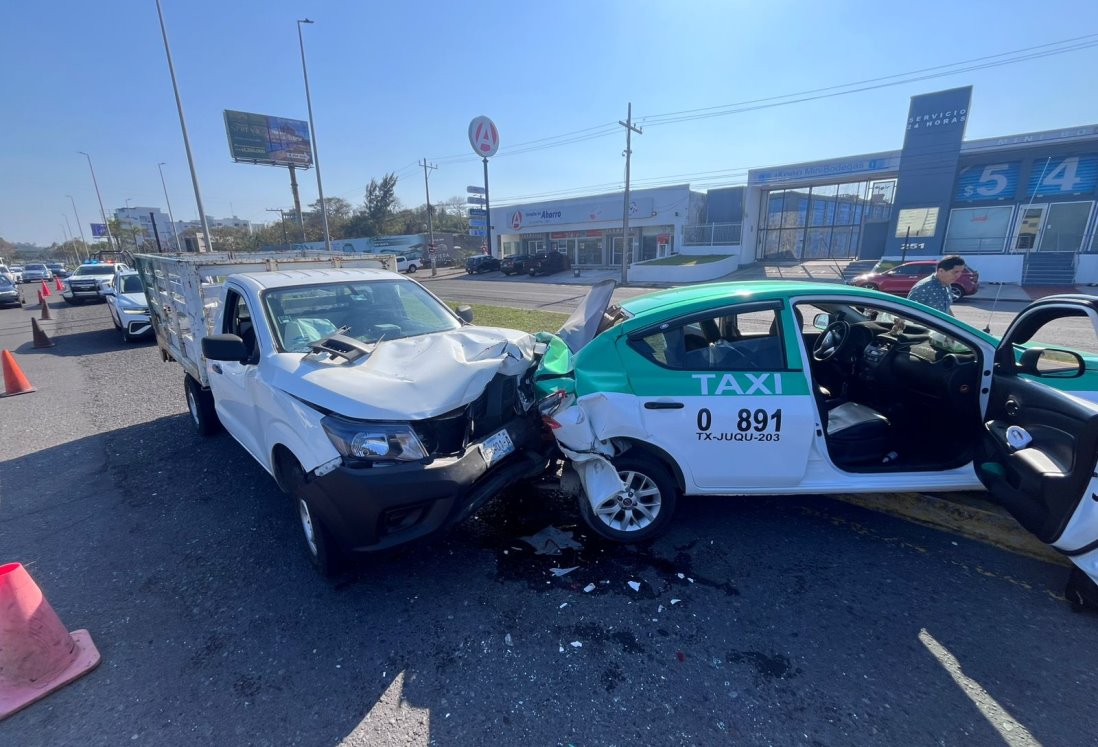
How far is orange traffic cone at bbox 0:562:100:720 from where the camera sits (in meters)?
2.18

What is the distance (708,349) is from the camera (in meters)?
3.21

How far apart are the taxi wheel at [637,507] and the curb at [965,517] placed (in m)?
1.58

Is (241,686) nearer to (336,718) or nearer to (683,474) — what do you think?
(336,718)

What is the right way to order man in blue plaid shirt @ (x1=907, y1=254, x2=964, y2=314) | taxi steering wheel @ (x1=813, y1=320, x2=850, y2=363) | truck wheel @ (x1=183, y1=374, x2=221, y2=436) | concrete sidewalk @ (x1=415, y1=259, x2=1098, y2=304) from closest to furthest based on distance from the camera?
taxi steering wheel @ (x1=813, y1=320, x2=850, y2=363), man in blue plaid shirt @ (x1=907, y1=254, x2=964, y2=314), truck wheel @ (x1=183, y1=374, x2=221, y2=436), concrete sidewalk @ (x1=415, y1=259, x2=1098, y2=304)

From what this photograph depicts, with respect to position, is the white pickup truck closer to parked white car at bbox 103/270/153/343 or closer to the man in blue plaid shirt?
the man in blue plaid shirt

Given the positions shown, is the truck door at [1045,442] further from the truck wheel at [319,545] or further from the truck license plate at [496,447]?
the truck wheel at [319,545]

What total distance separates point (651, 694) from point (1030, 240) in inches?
1259

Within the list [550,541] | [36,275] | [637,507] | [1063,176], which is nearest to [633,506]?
[637,507]

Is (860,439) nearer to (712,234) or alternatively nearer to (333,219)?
(712,234)

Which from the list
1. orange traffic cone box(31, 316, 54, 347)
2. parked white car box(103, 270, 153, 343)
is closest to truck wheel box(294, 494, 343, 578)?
parked white car box(103, 270, 153, 343)

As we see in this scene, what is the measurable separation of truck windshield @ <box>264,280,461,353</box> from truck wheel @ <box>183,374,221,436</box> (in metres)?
2.26

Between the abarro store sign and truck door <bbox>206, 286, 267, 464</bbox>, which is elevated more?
the abarro store sign

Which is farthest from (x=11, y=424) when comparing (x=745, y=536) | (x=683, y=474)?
(x=745, y=536)

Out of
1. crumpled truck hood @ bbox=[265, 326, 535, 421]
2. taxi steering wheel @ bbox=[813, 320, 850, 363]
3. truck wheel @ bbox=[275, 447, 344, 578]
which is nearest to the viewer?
crumpled truck hood @ bbox=[265, 326, 535, 421]
